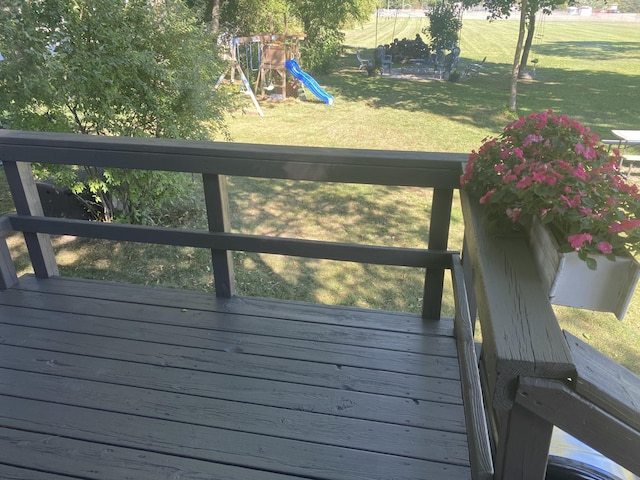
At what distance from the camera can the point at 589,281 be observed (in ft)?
3.89

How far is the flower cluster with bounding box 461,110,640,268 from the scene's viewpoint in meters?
1.15

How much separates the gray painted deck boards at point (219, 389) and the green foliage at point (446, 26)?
56.9 feet

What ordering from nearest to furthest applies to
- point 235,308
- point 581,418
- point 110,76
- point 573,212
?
point 581,418 → point 573,212 → point 235,308 → point 110,76

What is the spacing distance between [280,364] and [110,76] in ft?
10.4

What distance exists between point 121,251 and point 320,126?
5951 millimetres

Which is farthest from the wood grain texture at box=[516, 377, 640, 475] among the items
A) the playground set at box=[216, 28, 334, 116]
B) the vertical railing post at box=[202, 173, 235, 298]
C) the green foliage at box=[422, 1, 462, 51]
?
the green foliage at box=[422, 1, 462, 51]

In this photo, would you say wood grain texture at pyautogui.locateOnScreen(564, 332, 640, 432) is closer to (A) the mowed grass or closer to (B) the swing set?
(A) the mowed grass

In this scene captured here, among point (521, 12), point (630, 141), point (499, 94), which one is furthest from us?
point (499, 94)

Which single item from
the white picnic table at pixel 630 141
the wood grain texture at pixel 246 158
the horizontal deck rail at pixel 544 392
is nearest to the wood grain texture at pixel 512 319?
the horizontal deck rail at pixel 544 392

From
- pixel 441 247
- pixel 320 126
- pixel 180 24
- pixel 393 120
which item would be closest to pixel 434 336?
pixel 441 247

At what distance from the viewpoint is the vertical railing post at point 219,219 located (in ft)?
7.57

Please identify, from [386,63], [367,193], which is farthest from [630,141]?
[386,63]

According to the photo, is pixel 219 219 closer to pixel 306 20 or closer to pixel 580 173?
pixel 580 173

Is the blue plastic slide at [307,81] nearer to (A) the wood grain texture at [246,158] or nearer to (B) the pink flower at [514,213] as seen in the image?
(A) the wood grain texture at [246,158]
